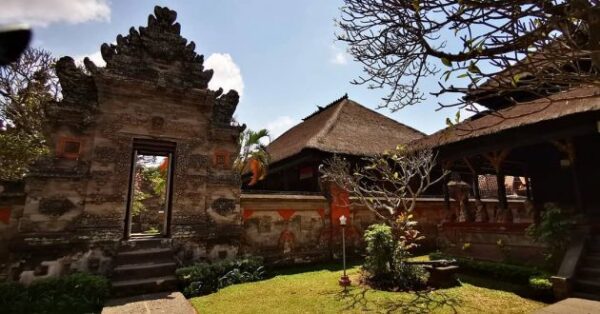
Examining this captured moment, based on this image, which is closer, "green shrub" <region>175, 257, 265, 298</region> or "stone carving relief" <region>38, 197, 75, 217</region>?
"stone carving relief" <region>38, 197, 75, 217</region>

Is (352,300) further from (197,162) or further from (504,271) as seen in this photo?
(197,162)

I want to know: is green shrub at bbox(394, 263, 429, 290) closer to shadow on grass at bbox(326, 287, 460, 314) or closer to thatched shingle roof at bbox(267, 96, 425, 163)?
shadow on grass at bbox(326, 287, 460, 314)

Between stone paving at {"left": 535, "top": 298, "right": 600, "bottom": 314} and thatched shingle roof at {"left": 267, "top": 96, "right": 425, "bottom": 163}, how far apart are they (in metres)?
7.95

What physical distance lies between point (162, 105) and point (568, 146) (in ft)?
35.8

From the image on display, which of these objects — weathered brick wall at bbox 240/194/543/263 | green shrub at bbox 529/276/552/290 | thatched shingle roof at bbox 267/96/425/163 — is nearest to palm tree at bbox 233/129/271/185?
thatched shingle roof at bbox 267/96/425/163

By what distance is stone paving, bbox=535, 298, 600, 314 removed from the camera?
16.3 feet

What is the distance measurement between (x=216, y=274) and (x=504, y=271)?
694cm

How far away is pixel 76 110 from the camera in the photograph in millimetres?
7574

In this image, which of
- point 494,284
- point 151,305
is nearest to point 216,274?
point 151,305

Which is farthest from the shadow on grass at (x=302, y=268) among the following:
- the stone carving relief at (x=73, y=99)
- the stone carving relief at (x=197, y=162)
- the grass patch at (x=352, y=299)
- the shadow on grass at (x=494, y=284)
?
the stone carving relief at (x=73, y=99)

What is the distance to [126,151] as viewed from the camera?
793 cm

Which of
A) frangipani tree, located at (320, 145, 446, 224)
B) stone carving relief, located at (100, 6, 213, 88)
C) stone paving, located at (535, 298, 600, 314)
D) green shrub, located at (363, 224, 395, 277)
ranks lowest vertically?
stone paving, located at (535, 298, 600, 314)

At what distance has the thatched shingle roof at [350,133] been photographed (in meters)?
12.8

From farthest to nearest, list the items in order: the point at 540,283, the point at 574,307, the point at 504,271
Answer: the point at 504,271 → the point at 540,283 → the point at 574,307
